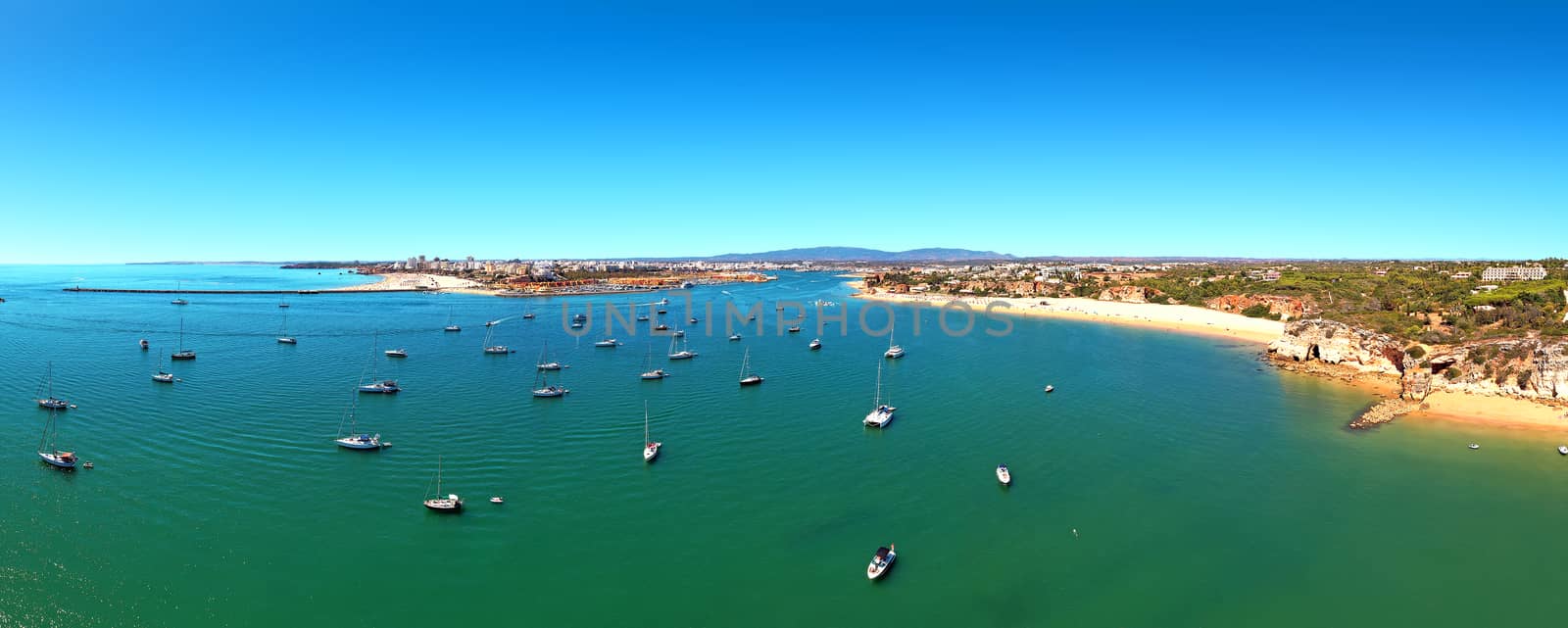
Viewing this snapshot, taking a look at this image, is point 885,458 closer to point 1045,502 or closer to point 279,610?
point 1045,502

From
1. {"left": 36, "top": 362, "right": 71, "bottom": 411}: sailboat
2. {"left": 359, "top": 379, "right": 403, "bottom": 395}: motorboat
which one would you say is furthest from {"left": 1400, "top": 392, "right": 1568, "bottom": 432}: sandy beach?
{"left": 36, "top": 362, "right": 71, "bottom": 411}: sailboat

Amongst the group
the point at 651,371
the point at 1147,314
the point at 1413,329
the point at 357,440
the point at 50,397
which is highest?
the point at 1413,329

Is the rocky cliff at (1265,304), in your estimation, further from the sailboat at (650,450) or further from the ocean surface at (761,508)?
the sailboat at (650,450)

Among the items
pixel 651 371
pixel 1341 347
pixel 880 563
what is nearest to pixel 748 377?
pixel 651 371

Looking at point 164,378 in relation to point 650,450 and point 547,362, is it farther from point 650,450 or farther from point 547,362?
point 650,450

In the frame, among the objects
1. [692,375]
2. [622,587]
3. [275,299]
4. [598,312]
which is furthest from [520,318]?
[622,587]

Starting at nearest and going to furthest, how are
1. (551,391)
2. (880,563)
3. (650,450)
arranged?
(880,563) → (650,450) → (551,391)

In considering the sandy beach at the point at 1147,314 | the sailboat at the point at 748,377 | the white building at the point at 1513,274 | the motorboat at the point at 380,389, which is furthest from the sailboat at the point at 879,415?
the white building at the point at 1513,274
